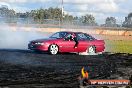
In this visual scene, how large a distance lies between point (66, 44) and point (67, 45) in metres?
0.09

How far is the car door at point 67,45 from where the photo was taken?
21.5 m

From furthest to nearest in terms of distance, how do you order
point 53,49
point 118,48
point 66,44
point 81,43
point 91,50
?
point 118,48, point 91,50, point 81,43, point 66,44, point 53,49

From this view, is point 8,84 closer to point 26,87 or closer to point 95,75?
point 26,87

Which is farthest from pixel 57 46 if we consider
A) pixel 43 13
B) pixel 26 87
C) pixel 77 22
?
pixel 43 13

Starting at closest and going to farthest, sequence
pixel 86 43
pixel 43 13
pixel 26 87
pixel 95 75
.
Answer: pixel 26 87 → pixel 95 75 → pixel 86 43 → pixel 43 13

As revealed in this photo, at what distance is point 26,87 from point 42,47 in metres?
11.5

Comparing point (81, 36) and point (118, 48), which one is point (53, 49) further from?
point (118, 48)

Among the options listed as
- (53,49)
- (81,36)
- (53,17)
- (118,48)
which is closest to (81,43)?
(81,36)

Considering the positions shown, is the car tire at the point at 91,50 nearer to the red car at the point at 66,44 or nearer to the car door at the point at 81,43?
the red car at the point at 66,44

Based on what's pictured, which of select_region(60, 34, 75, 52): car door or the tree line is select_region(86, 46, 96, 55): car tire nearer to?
select_region(60, 34, 75, 52): car door

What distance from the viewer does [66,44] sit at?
2158cm

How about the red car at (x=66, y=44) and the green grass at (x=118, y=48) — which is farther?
the green grass at (x=118, y=48)

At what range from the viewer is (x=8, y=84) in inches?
389

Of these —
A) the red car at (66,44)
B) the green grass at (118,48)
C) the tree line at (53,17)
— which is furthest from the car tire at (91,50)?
the tree line at (53,17)
